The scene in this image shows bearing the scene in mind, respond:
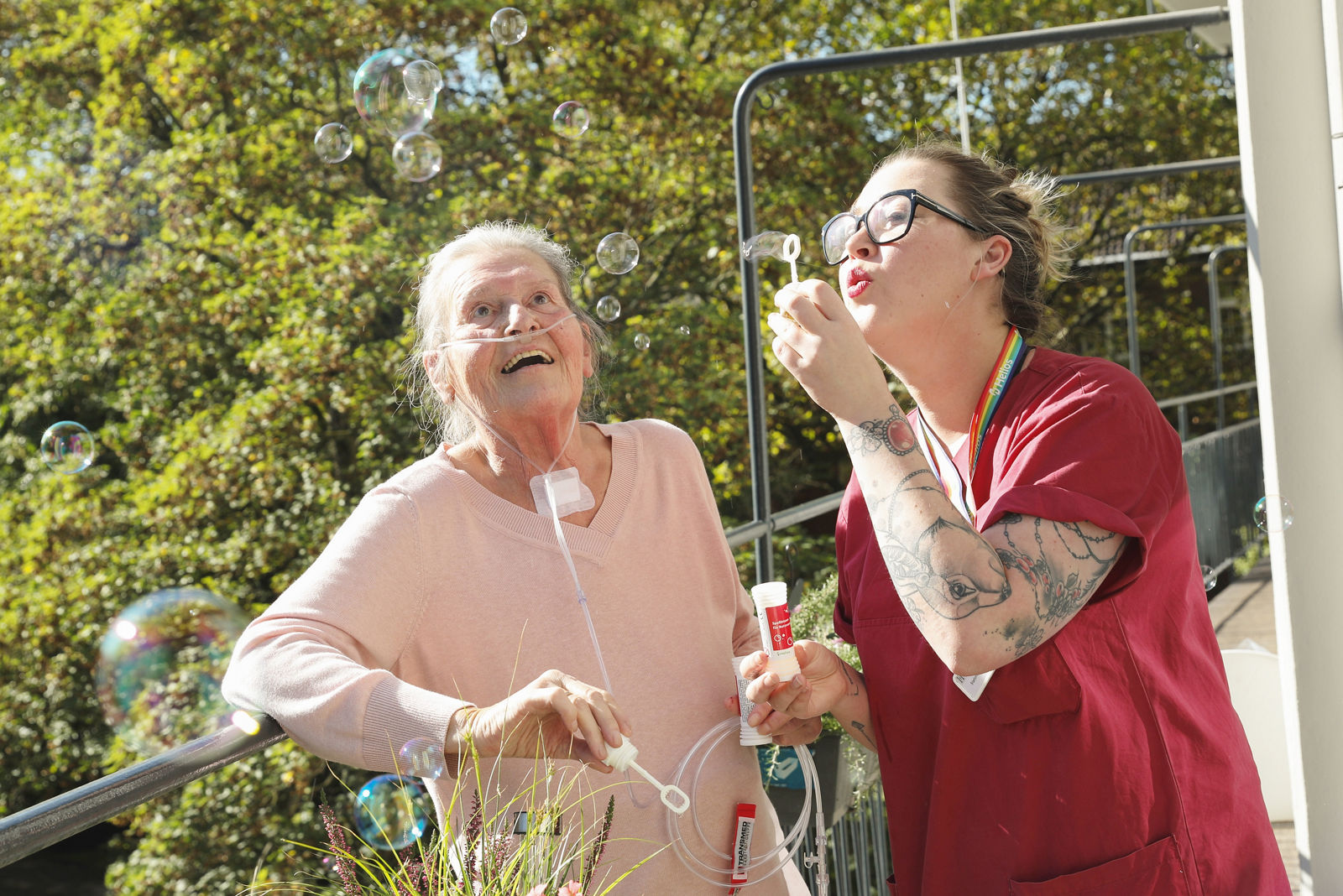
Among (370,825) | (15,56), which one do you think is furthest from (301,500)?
(370,825)

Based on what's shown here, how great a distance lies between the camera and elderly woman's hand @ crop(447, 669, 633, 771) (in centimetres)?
139

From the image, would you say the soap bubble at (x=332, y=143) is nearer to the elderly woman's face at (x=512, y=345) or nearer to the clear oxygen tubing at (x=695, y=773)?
the elderly woman's face at (x=512, y=345)

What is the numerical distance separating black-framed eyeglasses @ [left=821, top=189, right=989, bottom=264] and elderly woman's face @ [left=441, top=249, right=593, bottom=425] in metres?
0.46

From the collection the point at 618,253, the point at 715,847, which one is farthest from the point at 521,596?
the point at 618,253

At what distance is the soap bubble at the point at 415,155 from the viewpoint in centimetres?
380

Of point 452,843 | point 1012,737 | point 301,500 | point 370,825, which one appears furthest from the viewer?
point 301,500

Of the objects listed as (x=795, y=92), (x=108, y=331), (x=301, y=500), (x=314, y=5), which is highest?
(x=314, y=5)

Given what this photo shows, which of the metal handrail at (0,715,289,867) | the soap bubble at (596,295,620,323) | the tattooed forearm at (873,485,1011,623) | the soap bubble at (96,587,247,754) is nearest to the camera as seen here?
the metal handrail at (0,715,289,867)

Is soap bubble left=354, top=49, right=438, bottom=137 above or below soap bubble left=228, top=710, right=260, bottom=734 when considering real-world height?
above

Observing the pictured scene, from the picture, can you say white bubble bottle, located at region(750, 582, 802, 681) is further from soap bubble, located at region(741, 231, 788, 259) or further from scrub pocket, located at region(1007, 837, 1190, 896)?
soap bubble, located at region(741, 231, 788, 259)

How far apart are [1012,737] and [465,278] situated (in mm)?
1063

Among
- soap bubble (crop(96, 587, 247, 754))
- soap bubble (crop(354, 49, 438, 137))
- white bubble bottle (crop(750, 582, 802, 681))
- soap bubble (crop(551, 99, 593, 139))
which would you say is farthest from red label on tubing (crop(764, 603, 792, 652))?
soap bubble (crop(96, 587, 247, 754))

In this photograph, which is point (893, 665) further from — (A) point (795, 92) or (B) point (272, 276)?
(A) point (795, 92)

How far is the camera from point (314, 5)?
31.6ft
